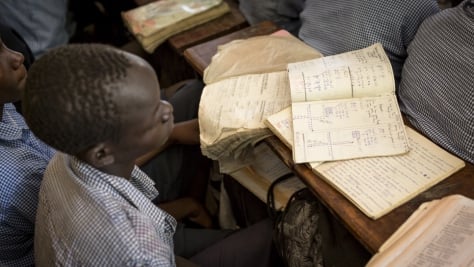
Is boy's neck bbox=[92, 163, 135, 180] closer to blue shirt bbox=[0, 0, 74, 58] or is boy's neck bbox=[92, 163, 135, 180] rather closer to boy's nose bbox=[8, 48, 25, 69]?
boy's nose bbox=[8, 48, 25, 69]

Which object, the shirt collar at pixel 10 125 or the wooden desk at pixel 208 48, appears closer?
the shirt collar at pixel 10 125

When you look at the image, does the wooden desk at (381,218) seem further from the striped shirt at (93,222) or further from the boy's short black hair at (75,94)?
the boy's short black hair at (75,94)

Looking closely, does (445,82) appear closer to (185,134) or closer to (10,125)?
(185,134)

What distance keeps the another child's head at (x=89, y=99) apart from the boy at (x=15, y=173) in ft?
0.80

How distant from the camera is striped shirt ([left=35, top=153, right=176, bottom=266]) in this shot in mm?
696

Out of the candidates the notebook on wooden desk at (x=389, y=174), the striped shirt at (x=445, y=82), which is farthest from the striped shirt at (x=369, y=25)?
the notebook on wooden desk at (x=389, y=174)

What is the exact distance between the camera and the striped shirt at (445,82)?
0.92m

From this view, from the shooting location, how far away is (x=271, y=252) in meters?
1.17

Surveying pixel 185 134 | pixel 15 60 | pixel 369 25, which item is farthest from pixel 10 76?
pixel 369 25

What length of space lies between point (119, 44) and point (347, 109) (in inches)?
75.0

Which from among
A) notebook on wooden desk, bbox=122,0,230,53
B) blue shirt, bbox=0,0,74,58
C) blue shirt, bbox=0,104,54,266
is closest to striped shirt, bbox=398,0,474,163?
blue shirt, bbox=0,104,54,266

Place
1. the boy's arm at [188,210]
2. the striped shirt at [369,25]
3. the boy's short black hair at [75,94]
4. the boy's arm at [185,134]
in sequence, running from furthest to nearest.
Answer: the boy's arm at [188,210] < the boy's arm at [185,134] < the striped shirt at [369,25] < the boy's short black hair at [75,94]

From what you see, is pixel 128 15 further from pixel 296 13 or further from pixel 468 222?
pixel 468 222

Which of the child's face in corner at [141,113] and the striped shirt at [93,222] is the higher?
the child's face in corner at [141,113]
